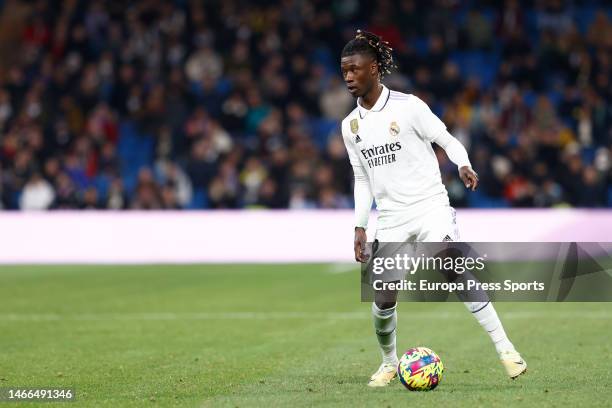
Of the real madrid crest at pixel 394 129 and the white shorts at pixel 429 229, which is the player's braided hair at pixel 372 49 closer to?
the real madrid crest at pixel 394 129

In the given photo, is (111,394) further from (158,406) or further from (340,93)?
(340,93)

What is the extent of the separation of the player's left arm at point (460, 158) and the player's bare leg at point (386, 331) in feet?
3.66

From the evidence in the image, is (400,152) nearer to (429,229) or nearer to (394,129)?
(394,129)

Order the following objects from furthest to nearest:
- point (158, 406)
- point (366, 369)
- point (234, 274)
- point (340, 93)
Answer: point (340, 93), point (234, 274), point (366, 369), point (158, 406)

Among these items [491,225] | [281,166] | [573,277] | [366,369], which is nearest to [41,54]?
[281,166]

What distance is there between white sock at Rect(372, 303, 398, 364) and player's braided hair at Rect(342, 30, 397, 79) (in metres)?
1.79

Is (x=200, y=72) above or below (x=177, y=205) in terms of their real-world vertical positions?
above

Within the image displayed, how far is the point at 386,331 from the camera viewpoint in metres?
9.06

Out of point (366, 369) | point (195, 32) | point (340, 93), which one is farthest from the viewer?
point (195, 32)

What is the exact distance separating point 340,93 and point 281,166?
10.1 ft

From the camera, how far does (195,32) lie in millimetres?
28859

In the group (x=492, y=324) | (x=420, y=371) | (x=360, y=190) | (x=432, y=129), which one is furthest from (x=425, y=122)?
(x=420, y=371)

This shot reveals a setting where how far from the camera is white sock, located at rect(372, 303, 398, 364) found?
29.6 feet

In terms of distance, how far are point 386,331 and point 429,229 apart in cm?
91
